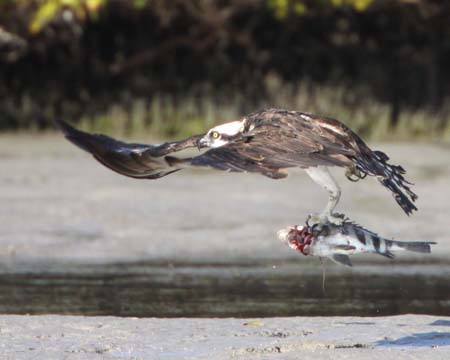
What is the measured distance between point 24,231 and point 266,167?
6404mm

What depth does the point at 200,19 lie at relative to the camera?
2194cm

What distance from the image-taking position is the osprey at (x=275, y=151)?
22.7 feet

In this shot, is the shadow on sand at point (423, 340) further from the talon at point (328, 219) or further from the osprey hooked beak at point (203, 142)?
the osprey hooked beak at point (203, 142)

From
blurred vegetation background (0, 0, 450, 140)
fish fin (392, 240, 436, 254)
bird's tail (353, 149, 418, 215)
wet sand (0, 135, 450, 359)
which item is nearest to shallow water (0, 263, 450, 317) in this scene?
wet sand (0, 135, 450, 359)

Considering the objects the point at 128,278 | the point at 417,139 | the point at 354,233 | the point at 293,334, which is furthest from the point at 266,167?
the point at 417,139

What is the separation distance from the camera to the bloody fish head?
7449 mm

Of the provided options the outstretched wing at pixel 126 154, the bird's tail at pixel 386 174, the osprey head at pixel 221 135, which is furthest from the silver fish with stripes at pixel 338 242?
the outstretched wing at pixel 126 154

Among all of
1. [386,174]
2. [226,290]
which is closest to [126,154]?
[386,174]

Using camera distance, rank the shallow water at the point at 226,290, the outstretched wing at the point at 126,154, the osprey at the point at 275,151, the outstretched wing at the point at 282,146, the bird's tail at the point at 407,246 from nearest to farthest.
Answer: the outstretched wing at the point at 282,146
the osprey at the point at 275,151
the outstretched wing at the point at 126,154
the bird's tail at the point at 407,246
the shallow water at the point at 226,290

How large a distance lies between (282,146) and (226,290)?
3.20 metres

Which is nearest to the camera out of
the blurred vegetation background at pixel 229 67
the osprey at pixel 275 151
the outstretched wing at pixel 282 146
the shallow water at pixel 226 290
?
the outstretched wing at pixel 282 146

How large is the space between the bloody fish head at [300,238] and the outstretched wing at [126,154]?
A: 0.75m

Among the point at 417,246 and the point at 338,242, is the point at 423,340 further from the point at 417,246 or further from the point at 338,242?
the point at 338,242

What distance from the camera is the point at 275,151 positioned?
704cm
